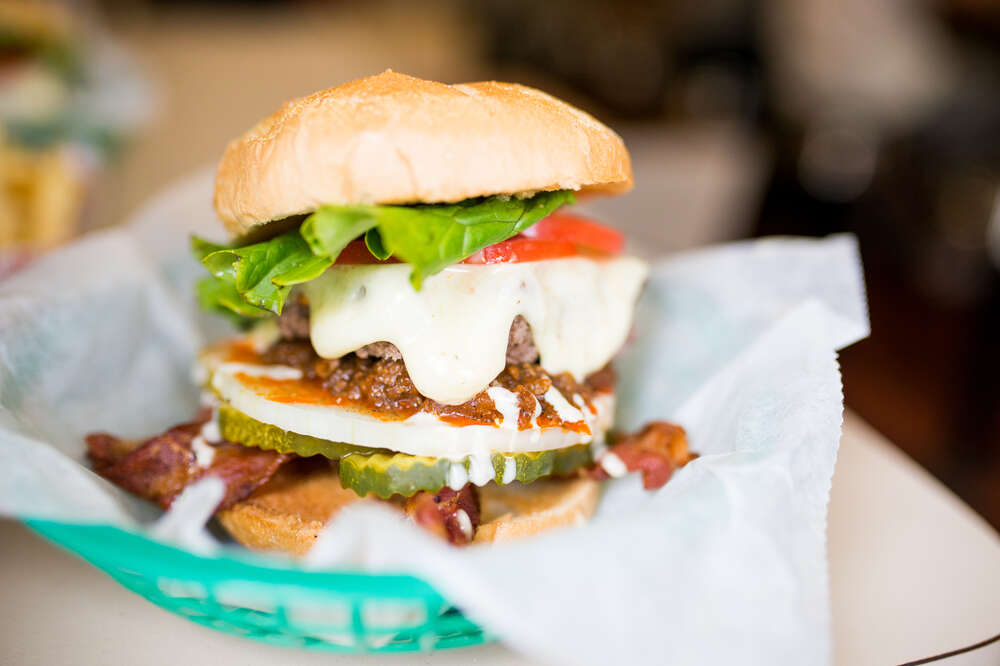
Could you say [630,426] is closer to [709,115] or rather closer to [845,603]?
[845,603]

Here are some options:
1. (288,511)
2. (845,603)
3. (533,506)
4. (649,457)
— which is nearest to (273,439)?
(288,511)

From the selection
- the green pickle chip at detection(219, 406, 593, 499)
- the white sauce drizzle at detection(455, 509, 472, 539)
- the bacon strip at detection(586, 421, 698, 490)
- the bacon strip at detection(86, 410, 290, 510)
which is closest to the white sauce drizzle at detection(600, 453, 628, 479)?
the bacon strip at detection(586, 421, 698, 490)

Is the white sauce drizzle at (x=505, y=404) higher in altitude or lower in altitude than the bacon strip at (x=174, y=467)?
higher

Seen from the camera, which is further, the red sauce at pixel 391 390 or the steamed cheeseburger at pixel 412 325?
the red sauce at pixel 391 390

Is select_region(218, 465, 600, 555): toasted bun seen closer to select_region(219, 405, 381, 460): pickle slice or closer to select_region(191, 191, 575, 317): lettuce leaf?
select_region(219, 405, 381, 460): pickle slice

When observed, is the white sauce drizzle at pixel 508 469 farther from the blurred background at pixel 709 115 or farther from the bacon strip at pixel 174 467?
the blurred background at pixel 709 115

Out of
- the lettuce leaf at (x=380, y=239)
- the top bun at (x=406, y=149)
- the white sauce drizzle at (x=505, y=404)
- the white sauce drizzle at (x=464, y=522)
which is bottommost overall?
the white sauce drizzle at (x=464, y=522)

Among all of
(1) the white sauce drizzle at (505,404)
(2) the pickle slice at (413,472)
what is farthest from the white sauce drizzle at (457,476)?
(1) the white sauce drizzle at (505,404)

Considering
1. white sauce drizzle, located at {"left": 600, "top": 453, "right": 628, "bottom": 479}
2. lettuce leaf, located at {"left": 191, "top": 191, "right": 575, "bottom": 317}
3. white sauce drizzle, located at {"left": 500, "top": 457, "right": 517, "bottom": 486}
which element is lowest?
white sauce drizzle, located at {"left": 600, "top": 453, "right": 628, "bottom": 479}
